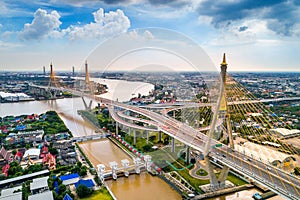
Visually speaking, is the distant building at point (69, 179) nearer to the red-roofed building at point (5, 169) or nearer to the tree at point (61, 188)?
the tree at point (61, 188)

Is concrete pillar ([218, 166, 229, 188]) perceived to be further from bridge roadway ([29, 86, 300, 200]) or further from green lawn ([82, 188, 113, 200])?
green lawn ([82, 188, 113, 200])

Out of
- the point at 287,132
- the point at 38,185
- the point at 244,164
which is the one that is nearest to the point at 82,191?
the point at 38,185

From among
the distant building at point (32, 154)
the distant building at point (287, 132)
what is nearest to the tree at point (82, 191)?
the distant building at point (32, 154)

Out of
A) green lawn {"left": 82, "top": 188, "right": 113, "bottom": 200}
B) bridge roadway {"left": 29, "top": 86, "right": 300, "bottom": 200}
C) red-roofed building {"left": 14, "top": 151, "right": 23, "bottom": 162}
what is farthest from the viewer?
red-roofed building {"left": 14, "top": 151, "right": 23, "bottom": 162}

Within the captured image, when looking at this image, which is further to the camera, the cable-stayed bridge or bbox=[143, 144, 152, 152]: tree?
bbox=[143, 144, 152, 152]: tree

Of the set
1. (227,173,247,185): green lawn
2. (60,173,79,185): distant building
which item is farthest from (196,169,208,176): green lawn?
(60,173,79,185): distant building

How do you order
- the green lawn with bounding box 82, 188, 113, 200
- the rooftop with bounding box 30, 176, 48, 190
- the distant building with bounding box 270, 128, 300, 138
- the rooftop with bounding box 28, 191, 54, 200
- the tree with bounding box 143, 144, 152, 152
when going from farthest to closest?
1. the distant building with bounding box 270, 128, 300, 138
2. the tree with bounding box 143, 144, 152, 152
3. the rooftop with bounding box 30, 176, 48, 190
4. the green lawn with bounding box 82, 188, 113, 200
5. the rooftop with bounding box 28, 191, 54, 200

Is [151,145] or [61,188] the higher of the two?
[151,145]

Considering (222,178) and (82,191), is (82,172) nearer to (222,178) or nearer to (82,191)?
(82,191)

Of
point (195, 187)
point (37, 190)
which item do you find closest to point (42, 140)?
point (37, 190)

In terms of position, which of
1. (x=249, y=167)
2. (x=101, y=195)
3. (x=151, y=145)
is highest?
(x=249, y=167)

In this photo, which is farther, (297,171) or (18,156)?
(18,156)

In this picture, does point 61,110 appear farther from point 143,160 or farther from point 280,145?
point 280,145
